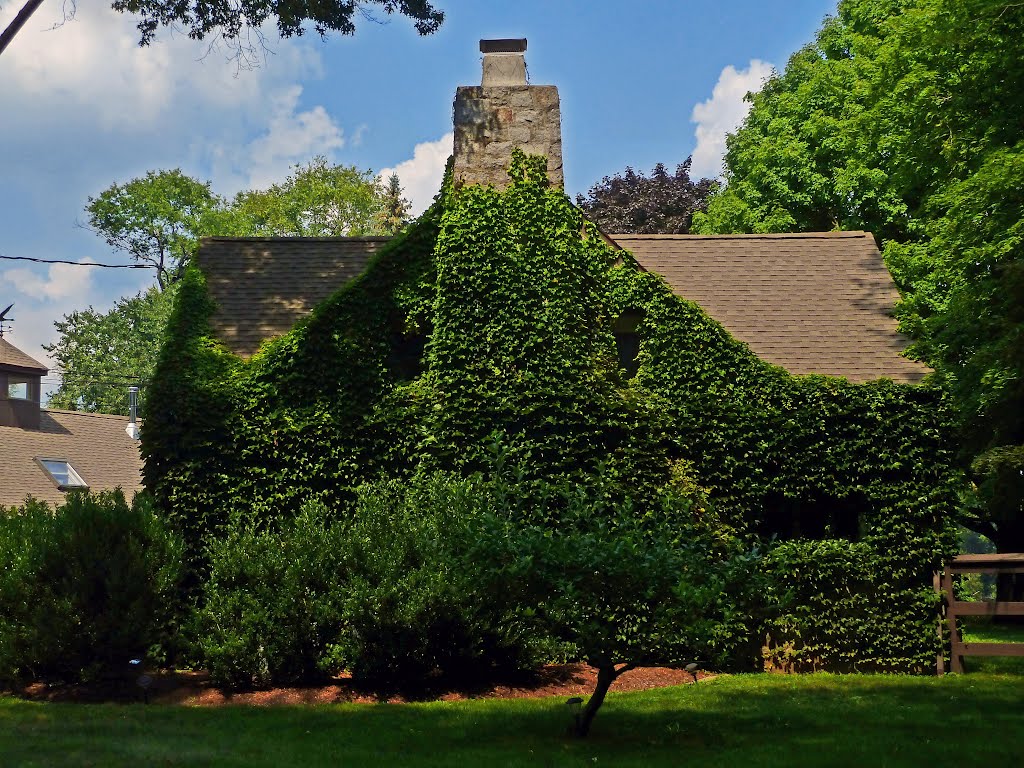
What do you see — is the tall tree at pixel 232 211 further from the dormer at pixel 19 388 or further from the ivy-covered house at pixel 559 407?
the ivy-covered house at pixel 559 407

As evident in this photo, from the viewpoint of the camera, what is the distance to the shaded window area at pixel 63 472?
3341 cm

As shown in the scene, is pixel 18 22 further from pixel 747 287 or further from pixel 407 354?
pixel 747 287

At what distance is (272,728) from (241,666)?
2.38 metres

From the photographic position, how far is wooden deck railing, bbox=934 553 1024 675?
44.7 ft

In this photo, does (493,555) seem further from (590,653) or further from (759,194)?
(759,194)

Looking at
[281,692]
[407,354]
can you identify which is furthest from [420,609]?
[407,354]

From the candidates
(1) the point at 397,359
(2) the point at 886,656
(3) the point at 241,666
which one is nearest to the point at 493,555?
(3) the point at 241,666

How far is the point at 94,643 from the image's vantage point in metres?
12.0

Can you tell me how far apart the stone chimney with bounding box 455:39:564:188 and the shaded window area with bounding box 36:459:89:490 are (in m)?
23.4

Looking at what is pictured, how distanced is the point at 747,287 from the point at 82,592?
11.7 metres

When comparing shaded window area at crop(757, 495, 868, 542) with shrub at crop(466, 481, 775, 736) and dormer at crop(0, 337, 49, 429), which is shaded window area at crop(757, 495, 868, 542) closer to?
shrub at crop(466, 481, 775, 736)

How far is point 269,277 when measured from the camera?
57.2 feet

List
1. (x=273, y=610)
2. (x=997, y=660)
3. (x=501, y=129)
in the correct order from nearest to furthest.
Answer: (x=273, y=610)
(x=501, y=129)
(x=997, y=660)

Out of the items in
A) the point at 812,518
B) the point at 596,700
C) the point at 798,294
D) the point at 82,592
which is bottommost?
the point at 596,700
